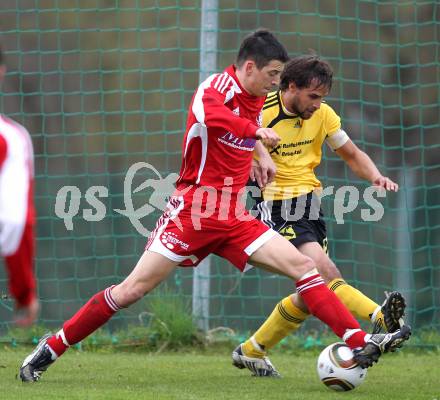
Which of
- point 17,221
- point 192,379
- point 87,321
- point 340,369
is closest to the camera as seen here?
point 17,221

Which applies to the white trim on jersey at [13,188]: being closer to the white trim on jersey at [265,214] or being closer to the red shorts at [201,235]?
the red shorts at [201,235]

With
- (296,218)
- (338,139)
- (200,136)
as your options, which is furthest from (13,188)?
(338,139)

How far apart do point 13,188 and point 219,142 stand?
2174 mm

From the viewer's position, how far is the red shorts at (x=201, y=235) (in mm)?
5508

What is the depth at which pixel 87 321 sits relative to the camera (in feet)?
18.5

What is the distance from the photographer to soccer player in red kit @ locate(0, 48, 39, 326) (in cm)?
341

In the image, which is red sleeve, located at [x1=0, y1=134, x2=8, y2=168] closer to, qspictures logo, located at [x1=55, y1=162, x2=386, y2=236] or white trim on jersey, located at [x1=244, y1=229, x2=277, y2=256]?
Result: white trim on jersey, located at [x1=244, y1=229, x2=277, y2=256]

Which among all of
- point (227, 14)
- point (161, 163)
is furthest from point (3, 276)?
point (227, 14)

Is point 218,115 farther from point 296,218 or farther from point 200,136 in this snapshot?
point 296,218

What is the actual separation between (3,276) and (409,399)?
4305 mm

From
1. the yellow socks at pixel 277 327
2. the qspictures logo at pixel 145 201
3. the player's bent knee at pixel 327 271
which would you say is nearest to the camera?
the player's bent knee at pixel 327 271

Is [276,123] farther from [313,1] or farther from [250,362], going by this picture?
[313,1]

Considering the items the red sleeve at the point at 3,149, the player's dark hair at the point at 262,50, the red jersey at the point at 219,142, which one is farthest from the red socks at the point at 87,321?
the red sleeve at the point at 3,149

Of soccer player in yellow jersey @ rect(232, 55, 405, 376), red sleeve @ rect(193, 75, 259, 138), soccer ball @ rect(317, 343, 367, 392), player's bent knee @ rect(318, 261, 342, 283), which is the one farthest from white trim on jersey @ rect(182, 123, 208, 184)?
soccer ball @ rect(317, 343, 367, 392)
